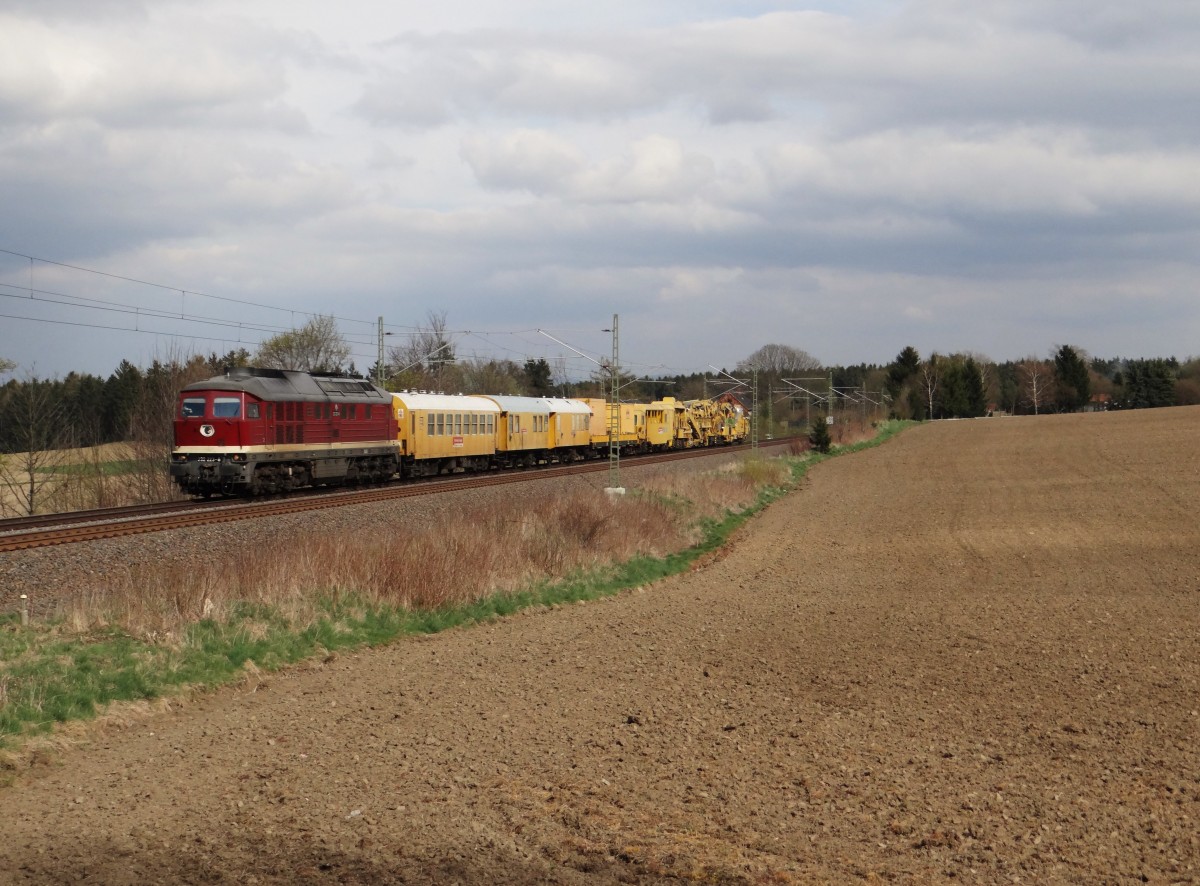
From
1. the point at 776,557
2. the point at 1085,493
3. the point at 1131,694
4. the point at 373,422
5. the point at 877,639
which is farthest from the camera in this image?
the point at 1085,493

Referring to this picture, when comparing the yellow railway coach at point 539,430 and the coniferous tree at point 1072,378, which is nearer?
the yellow railway coach at point 539,430

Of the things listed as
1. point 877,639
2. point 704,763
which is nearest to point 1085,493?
point 877,639

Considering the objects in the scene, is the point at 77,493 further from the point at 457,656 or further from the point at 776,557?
the point at 457,656

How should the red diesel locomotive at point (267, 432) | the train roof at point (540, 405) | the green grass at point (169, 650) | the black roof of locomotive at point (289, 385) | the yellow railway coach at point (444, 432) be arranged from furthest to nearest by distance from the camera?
the train roof at point (540, 405)
the yellow railway coach at point (444, 432)
the black roof of locomotive at point (289, 385)
the red diesel locomotive at point (267, 432)
the green grass at point (169, 650)

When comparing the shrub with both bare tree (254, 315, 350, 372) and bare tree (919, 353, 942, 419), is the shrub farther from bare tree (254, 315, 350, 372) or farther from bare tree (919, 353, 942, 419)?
bare tree (919, 353, 942, 419)

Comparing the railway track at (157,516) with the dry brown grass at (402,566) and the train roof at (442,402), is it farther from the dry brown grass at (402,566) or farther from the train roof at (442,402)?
the train roof at (442,402)

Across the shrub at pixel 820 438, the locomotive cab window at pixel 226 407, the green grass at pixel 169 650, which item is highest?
the locomotive cab window at pixel 226 407

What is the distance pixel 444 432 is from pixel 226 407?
13.3 m

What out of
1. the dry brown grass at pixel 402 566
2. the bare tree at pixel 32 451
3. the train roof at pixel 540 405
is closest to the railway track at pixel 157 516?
the dry brown grass at pixel 402 566

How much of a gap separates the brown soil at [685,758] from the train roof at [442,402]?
23.0 meters

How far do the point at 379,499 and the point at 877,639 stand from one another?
16837 millimetres

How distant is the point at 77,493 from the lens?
41.8 m

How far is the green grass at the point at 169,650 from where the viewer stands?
9695 millimetres

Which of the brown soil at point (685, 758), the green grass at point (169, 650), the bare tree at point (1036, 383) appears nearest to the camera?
the brown soil at point (685, 758)
